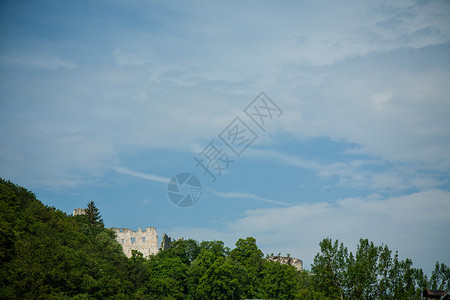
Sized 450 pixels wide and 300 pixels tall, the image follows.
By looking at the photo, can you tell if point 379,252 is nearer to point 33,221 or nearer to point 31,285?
point 31,285

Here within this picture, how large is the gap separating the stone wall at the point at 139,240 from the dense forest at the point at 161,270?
8.23 m

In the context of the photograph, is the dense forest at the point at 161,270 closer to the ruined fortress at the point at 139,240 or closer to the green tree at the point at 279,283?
the green tree at the point at 279,283

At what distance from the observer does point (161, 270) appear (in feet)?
248

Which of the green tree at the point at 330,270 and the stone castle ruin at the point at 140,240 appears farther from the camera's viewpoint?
the stone castle ruin at the point at 140,240

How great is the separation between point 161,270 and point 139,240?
85.5ft

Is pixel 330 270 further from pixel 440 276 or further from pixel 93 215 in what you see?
pixel 93 215

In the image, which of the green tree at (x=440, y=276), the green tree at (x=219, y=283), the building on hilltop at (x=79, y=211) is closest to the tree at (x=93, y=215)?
the building on hilltop at (x=79, y=211)

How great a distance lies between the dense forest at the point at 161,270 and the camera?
48500 mm

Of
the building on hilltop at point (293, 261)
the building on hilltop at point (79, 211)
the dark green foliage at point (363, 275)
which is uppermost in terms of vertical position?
the building on hilltop at point (79, 211)

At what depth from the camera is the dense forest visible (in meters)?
48.5

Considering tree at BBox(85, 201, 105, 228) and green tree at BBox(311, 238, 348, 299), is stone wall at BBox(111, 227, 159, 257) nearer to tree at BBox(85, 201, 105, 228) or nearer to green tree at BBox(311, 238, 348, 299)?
tree at BBox(85, 201, 105, 228)

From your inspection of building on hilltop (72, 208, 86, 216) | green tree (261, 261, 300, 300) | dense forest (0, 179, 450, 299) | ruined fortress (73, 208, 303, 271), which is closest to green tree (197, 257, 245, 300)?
dense forest (0, 179, 450, 299)

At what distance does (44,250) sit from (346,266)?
97.1 ft

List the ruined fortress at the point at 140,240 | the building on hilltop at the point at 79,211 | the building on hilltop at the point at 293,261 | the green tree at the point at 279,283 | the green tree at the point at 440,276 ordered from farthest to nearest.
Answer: the building on hilltop at the point at 293,261 → the building on hilltop at the point at 79,211 → the ruined fortress at the point at 140,240 → the green tree at the point at 279,283 → the green tree at the point at 440,276
